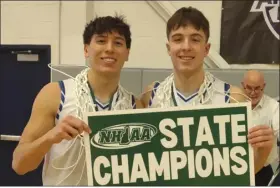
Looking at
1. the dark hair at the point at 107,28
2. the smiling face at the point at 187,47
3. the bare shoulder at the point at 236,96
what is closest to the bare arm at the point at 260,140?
the bare shoulder at the point at 236,96

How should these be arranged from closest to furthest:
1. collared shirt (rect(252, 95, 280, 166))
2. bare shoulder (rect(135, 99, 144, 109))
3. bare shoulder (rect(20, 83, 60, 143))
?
bare shoulder (rect(20, 83, 60, 143))
bare shoulder (rect(135, 99, 144, 109))
collared shirt (rect(252, 95, 280, 166))

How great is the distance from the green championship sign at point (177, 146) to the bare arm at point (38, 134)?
0.15 meters

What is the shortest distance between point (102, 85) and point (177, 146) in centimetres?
31

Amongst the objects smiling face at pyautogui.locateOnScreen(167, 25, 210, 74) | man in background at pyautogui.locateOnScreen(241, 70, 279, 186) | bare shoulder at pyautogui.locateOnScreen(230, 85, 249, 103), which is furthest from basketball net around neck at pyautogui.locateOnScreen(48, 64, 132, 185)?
man in background at pyautogui.locateOnScreen(241, 70, 279, 186)

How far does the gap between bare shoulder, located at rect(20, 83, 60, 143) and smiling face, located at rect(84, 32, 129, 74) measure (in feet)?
0.50

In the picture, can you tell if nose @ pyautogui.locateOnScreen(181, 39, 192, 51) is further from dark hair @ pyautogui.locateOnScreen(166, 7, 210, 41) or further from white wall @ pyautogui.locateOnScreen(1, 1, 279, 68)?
white wall @ pyautogui.locateOnScreen(1, 1, 279, 68)

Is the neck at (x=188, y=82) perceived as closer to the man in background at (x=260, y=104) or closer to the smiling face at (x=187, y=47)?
the smiling face at (x=187, y=47)

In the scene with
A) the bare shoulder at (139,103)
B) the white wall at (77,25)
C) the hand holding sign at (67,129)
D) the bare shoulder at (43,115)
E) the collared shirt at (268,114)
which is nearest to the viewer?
the hand holding sign at (67,129)

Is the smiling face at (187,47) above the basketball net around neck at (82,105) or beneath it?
above

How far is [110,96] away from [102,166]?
9.6 inches

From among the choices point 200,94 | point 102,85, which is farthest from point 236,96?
point 102,85

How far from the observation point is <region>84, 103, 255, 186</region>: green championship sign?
1125 mm

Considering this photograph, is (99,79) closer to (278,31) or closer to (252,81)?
(252,81)

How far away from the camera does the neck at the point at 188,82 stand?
124 cm
